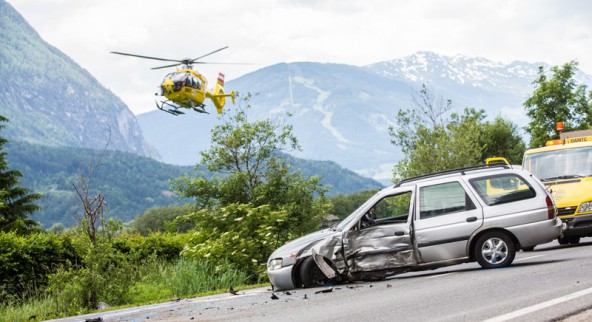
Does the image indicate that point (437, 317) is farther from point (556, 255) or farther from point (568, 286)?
point (556, 255)

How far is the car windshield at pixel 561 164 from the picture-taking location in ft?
52.6

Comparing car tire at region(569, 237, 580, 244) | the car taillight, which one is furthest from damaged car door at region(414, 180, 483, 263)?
car tire at region(569, 237, 580, 244)

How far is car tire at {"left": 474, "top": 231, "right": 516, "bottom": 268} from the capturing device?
453 inches

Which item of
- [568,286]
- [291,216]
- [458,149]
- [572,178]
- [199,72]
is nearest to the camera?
[568,286]

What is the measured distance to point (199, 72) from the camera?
116 feet

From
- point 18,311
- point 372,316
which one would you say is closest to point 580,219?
point 372,316

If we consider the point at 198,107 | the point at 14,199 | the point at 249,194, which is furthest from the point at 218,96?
the point at 249,194

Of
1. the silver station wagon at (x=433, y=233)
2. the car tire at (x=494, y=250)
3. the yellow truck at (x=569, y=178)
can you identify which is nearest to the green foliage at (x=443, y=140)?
the yellow truck at (x=569, y=178)

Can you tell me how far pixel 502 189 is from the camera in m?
11.8

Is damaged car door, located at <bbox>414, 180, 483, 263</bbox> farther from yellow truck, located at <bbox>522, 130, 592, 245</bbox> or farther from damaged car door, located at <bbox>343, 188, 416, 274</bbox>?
yellow truck, located at <bbox>522, 130, 592, 245</bbox>

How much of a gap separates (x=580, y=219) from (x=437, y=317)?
29.1 ft

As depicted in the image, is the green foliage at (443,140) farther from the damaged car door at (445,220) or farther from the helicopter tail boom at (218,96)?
the damaged car door at (445,220)

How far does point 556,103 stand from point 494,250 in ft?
163

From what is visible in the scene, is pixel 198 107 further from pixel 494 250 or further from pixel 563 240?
pixel 494 250
